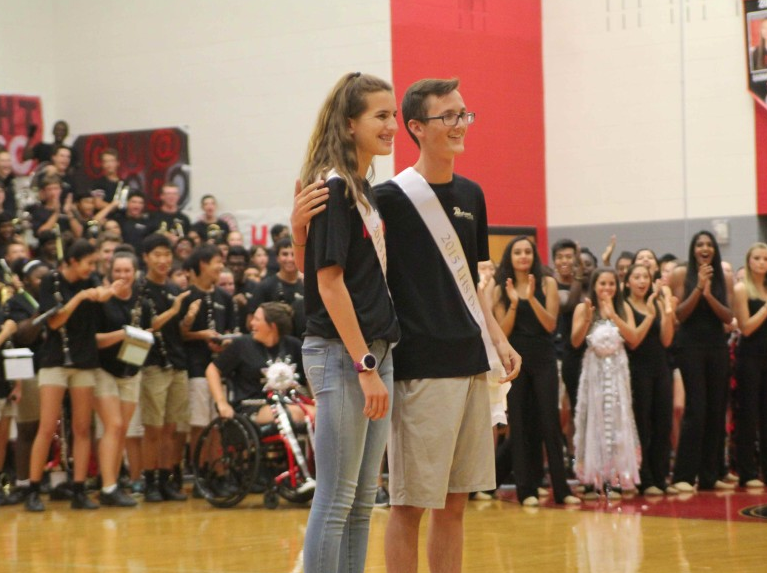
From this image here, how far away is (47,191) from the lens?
1236 centimetres

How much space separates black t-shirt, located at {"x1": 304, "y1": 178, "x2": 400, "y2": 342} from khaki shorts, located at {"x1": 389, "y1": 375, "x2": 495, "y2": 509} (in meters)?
0.25

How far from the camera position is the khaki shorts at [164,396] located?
8.89m

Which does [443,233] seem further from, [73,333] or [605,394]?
[73,333]

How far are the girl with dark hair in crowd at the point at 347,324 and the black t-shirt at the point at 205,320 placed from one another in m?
5.52

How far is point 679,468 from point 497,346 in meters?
5.06

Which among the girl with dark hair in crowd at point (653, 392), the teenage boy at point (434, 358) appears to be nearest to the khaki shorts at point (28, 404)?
the girl with dark hair in crowd at point (653, 392)

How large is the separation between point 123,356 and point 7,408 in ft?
3.54

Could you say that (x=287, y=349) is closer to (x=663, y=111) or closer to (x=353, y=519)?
(x=353, y=519)

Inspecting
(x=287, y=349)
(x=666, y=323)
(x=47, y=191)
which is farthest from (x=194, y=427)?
(x=47, y=191)

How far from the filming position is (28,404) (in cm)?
891

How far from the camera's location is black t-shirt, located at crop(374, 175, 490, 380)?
3.82 m

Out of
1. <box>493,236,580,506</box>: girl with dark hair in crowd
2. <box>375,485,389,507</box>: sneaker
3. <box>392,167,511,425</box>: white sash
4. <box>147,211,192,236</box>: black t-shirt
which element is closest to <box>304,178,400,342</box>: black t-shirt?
<box>392,167,511,425</box>: white sash

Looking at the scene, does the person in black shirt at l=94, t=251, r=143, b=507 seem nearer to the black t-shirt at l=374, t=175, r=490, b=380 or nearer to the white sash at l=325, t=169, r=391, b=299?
the black t-shirt at l=374, t=175, r=490, b=380

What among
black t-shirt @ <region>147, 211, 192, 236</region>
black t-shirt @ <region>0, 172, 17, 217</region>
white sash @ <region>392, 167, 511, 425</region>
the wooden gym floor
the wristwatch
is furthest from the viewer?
black t-shirt @ <region>147, 211, 192, 236</region>
